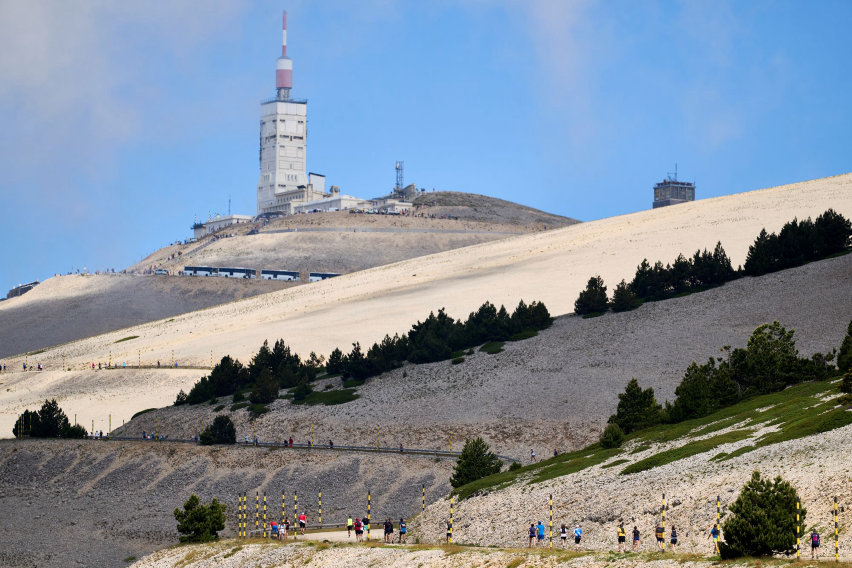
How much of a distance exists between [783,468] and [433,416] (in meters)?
35.8

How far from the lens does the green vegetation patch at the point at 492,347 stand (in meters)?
79.9

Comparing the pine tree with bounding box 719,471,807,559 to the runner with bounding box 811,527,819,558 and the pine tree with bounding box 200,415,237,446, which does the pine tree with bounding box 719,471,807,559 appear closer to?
the runner with bounding box 811,527,819,558

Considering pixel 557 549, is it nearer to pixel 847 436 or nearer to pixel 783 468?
pixel 783 468

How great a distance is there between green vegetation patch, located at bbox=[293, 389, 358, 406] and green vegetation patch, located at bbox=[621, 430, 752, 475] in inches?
1341

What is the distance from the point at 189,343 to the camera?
109 m

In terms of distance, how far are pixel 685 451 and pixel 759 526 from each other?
15118 millimetres

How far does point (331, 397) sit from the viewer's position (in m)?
76.1

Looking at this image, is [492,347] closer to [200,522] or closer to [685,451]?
[200,522]

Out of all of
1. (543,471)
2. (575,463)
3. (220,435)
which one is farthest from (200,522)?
(220,435)

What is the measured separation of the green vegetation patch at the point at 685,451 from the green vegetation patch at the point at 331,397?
3405 centimetres

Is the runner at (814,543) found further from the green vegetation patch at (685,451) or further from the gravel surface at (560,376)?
the gravel surface at (560,376)

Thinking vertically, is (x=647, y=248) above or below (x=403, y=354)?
above

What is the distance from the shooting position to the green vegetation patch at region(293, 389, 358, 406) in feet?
246

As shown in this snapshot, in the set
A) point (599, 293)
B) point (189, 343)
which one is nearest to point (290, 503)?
point (599, 293)
